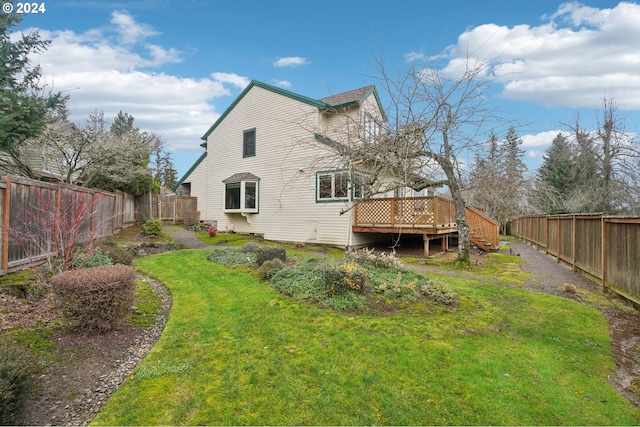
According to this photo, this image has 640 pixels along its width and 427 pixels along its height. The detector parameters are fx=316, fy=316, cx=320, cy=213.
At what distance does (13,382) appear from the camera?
99.4 inches

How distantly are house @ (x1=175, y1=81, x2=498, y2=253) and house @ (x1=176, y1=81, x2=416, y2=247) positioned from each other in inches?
1.9

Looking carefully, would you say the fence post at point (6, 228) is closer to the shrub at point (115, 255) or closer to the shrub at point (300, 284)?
the shrub at point (115, 255)

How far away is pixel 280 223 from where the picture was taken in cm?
1614

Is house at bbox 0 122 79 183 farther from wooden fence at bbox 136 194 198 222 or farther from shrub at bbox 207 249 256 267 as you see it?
shrub at bbox 207 249 256 267

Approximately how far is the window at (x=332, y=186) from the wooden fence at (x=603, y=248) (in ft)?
26.4

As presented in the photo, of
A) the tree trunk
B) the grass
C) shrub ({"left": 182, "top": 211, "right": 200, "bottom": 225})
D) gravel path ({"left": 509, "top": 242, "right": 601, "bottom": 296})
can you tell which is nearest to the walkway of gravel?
shrub ({"left": 182, "top": 211, "right": 200, "bottom": 225})

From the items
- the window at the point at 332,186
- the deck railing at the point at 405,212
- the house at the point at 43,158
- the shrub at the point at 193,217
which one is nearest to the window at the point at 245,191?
the shrub at the point at 193,217

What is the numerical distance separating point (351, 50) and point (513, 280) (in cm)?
843

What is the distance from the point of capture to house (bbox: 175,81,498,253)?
13.0 meters

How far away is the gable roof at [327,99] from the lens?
1402 centimetres

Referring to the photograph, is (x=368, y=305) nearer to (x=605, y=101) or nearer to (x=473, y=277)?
(x=473, y=277)

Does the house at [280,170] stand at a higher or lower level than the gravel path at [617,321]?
higher

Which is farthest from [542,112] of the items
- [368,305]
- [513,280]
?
[368,305]

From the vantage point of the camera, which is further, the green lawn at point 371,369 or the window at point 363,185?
the window at point 363,185
